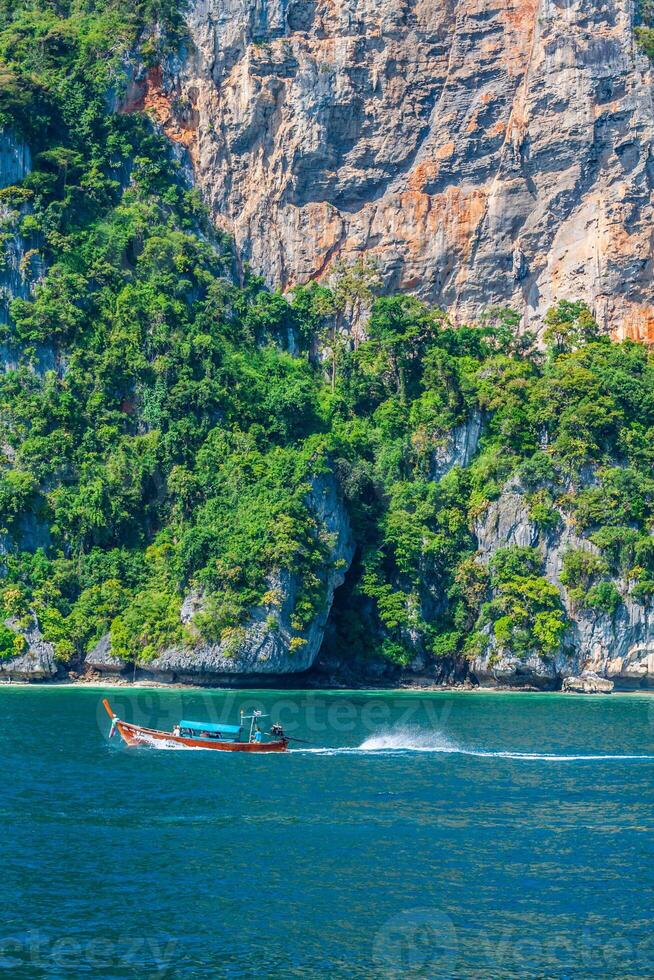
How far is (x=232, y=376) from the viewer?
234ft

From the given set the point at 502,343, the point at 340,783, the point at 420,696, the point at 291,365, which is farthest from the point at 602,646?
the point at 340,783

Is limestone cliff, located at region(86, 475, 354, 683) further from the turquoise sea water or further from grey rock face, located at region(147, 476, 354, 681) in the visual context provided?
the turquoise sea water

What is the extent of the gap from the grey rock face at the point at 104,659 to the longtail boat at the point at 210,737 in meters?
20.6

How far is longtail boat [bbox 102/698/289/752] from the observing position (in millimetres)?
40688

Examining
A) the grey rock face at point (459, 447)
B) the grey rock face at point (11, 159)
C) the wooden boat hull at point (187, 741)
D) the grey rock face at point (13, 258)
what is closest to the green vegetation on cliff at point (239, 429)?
the grey rock face at point (459, 447)

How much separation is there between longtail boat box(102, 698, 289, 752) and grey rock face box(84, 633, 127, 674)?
2063 cm

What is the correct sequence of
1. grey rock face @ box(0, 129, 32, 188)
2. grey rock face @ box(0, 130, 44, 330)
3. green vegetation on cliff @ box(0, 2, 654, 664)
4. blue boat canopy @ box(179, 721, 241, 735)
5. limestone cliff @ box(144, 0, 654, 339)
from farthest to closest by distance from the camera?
1. limestone cliff @ box(144, 0, 654, 339)
2. grey rock face @ box(0, 129, 32, 188)
3. grey rock face @ box(0, 130, 44, 330)
4. green vegetation on cliff @ box(0, 2, 654, 664)
5. blue boat canopy @ box(179, 721, 241, 735)

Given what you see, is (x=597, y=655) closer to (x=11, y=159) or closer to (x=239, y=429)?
(x=239, y=429)

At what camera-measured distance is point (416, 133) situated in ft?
261

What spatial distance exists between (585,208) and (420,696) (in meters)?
33.3

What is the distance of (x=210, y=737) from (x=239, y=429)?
31590 millimetres

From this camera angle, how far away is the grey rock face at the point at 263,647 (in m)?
60.8

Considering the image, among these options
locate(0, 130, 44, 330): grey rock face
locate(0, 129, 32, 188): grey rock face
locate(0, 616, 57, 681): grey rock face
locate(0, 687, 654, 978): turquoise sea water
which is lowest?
locate(0, 687, 654, 978): turquoise sea water

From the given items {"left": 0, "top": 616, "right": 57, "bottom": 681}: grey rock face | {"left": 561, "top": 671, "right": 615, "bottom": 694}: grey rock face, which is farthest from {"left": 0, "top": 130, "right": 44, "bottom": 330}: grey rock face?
{"left": 561, "top": 671, "right": 615, "bottom": 694}: grey rock face
